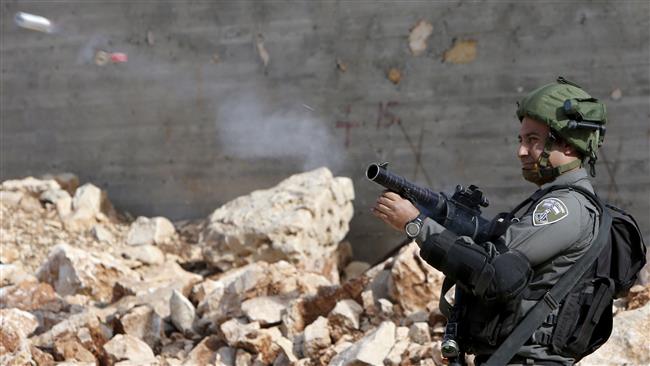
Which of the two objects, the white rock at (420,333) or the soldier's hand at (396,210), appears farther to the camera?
the white rock at (420,333)

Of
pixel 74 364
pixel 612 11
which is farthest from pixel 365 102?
pixel 74 364

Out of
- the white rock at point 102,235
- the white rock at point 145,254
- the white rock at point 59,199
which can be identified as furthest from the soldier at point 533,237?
the white rock at point 59,199

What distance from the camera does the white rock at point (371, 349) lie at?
5.38 m

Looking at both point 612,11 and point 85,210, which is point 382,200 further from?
point 85,210

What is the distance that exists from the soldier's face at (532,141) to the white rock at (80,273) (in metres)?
4.79

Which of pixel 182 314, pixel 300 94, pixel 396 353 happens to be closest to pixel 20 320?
→ pixel 182 314

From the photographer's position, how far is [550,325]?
3.18 m

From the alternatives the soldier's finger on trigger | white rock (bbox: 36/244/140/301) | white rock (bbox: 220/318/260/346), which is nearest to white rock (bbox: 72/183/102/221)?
white rock (bbox: 36/244/140/301)

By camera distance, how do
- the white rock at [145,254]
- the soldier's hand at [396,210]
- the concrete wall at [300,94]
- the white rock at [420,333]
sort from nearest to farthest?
1. the soldier's hand at [396,210]
2. the white rock at [420,333]
3. the concrete wall at [300,94]
4. the white rock at [145,254]

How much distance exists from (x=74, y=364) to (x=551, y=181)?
344 cm

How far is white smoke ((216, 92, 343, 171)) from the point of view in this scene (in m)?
8.52

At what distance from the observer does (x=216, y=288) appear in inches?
267

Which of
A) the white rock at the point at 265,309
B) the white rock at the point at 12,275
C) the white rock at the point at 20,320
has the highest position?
the white rock at the point at 265,309

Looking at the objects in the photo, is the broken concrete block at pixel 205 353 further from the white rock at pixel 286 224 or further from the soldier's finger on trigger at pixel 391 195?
the soldier's finger on trigger at pixel 391 195
